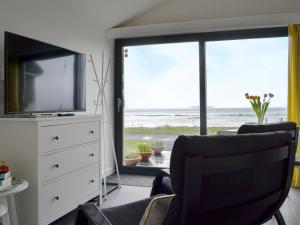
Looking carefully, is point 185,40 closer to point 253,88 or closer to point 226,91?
point 226,91

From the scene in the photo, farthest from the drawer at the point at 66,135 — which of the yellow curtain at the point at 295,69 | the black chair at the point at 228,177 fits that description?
the yellow curtain at the point at 295,69

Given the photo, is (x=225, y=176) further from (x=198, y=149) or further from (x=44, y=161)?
(x=44, y=161)

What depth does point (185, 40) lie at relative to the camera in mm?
3965

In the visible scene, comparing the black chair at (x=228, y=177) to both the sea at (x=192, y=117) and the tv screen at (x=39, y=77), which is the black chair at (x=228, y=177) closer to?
the tv screen at (x=39, y=77)

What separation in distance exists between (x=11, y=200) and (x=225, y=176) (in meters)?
1.61

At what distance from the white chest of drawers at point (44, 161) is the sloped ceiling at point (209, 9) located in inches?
86.1

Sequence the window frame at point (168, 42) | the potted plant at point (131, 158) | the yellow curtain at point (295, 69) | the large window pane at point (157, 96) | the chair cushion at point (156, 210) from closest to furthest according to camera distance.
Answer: the chair cushion at point (156, 210)
the yellow curtain at point (295, 69)
the window frame at point (168, 42)
the large window pane at point (157, 96)
the potted plant at point (131, 158)

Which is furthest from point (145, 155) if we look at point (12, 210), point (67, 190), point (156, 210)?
point (156, 210)

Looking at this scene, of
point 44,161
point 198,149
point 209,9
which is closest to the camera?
point 198,149

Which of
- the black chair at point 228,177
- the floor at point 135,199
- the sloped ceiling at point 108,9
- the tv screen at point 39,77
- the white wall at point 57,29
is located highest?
the sloped ceiling at point 108,9

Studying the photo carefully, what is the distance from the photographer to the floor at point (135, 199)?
2.35 meters

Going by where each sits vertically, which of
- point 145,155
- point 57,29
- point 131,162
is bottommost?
point 131,162

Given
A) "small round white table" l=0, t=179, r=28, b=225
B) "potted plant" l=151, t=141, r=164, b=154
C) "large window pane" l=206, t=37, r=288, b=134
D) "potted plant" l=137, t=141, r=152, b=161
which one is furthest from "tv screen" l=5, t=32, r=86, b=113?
"large window pane" l=206, t=37, r=288, b=134

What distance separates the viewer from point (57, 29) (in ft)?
9.57
